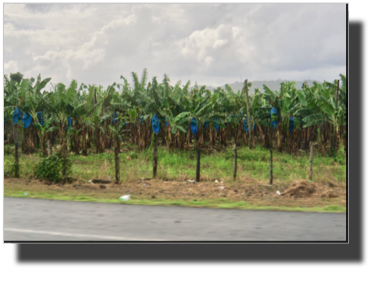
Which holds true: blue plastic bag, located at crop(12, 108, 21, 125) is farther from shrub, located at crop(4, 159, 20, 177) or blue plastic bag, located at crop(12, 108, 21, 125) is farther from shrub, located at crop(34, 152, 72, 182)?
shrub, located at crop(34, 152, 72, 182)

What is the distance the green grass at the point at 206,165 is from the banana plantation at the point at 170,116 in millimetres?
851

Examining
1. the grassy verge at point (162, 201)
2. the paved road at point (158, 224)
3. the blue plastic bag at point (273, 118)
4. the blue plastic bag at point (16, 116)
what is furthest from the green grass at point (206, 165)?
the paved road at point (158, 224)

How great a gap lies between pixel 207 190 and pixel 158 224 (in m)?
3.16

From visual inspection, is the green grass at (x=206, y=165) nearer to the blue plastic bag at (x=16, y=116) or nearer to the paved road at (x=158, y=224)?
the blue plastic bag at (x=16, y=116)

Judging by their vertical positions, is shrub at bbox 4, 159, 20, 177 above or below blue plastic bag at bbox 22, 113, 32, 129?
below

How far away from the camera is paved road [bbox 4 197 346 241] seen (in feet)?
16.7

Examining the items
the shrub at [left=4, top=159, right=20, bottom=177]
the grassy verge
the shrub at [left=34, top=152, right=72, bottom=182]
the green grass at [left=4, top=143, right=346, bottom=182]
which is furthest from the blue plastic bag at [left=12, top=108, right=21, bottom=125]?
the grassy verge

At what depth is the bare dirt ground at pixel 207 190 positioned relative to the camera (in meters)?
7.79

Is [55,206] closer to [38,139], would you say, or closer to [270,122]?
[38,139]

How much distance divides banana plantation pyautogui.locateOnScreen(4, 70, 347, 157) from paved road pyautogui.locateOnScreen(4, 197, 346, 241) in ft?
21.6

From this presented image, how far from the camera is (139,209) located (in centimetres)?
673

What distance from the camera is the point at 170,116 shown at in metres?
15.3

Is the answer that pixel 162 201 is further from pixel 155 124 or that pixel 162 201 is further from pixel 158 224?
pixel 155 124

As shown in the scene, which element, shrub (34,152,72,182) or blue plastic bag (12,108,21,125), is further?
blue plastic bag (12,108,21,125)
